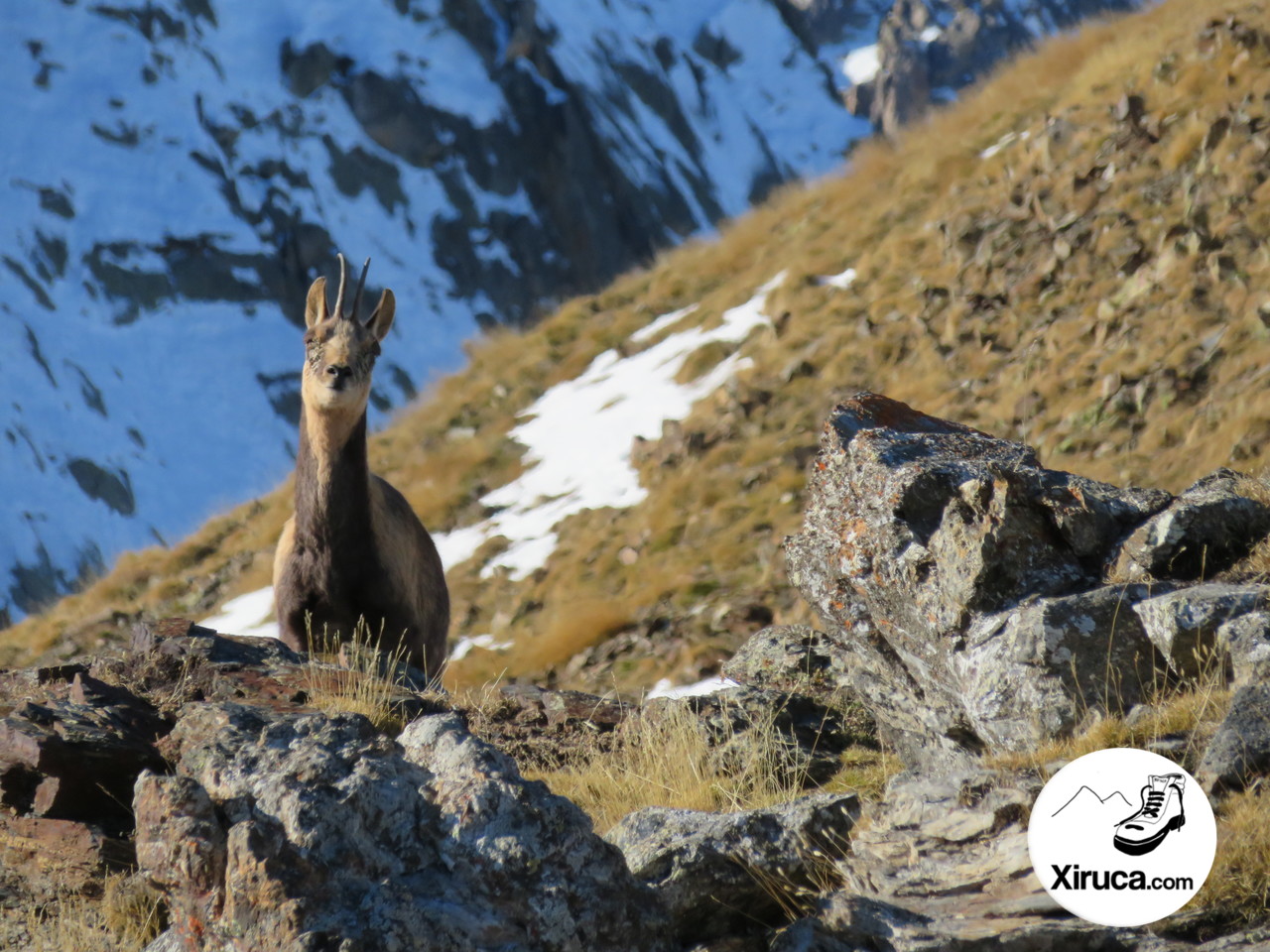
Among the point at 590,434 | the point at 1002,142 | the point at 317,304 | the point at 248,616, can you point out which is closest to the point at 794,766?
the point at 317,304

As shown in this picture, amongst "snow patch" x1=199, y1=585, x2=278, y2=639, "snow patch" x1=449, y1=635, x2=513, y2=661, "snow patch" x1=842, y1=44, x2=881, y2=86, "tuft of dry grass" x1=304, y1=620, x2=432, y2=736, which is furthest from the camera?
"snow patch" x1=842, y1=44, x2=881, y2=86

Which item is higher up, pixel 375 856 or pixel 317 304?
pixel 317 304

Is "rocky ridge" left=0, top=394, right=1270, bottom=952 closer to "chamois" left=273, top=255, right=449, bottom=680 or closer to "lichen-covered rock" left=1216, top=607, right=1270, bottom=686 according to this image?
"lichen-covered rock" left=1216, top=607, right=1270, bottom=686

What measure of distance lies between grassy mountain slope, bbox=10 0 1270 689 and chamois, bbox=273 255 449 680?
3106 millimetres

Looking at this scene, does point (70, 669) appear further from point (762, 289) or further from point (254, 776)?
point (762, 289)

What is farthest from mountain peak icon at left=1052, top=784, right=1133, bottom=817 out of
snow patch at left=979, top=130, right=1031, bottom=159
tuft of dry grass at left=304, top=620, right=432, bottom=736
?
snow patch at left=979, top=130, right=1031, bottom=159

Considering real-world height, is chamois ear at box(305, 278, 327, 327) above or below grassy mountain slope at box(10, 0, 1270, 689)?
above

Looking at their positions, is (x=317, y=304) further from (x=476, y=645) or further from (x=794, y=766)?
(x=476, y=645)

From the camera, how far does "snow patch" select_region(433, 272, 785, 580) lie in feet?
57.6

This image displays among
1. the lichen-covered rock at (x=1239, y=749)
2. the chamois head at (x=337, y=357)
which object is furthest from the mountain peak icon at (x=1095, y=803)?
the chamois head at (x=337, y=357)

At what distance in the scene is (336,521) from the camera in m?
8.02

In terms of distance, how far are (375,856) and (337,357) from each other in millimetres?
4842

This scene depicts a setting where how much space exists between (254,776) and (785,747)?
292 cm

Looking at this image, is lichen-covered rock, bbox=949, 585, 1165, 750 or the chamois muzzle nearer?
lichen-covered rock, bbox=949, 585, 1165, 750
